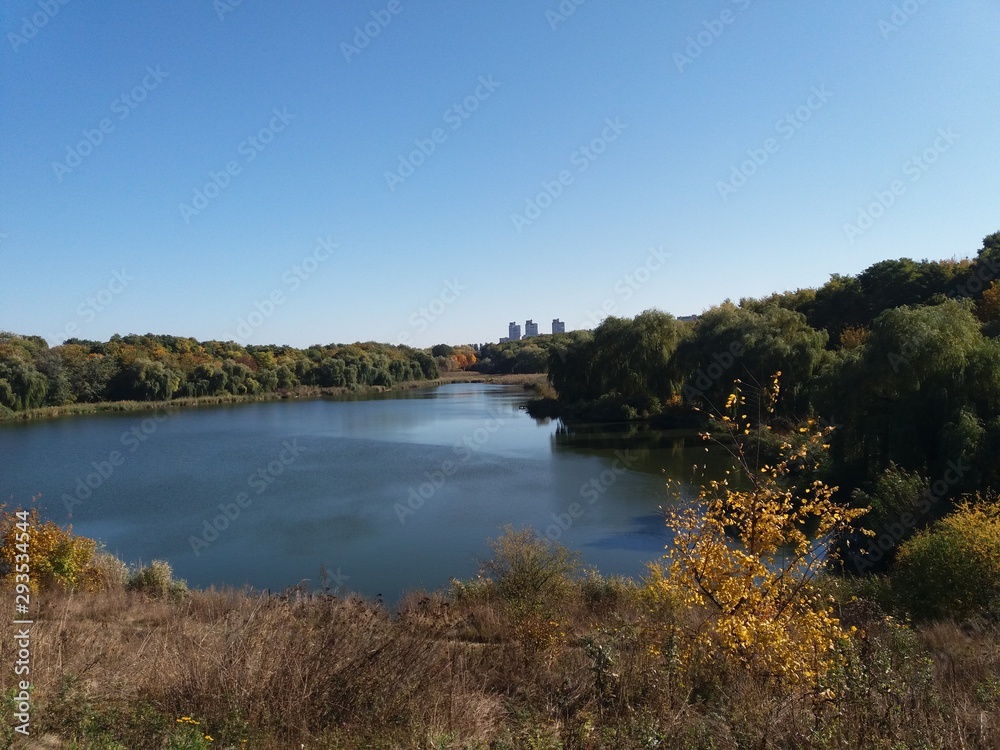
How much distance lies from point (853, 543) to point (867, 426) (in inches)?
131

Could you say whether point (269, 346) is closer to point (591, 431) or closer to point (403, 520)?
point (591, 431)

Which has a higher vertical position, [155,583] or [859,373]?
[859,373]

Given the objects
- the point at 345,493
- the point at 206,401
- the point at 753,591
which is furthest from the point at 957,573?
the point at 206,401

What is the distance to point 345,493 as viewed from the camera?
61.6 ft

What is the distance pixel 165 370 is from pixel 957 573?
51702mm

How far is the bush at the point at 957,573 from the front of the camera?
739cm

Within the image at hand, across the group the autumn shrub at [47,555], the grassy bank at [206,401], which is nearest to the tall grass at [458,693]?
the autumn shrub at [47,555]

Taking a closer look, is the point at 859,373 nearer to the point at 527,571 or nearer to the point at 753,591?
the point at 527,571

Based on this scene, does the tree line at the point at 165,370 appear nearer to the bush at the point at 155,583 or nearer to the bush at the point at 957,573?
the bush at the point at 155,583

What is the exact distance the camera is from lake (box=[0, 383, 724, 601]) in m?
12.9

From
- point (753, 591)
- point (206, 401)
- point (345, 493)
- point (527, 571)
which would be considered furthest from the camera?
point (206, 401)

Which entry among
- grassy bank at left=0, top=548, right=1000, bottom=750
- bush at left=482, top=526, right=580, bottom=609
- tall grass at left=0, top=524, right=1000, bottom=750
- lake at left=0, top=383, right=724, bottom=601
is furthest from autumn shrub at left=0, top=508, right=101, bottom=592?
bush at left=482, top=526, right=580, bottom=609

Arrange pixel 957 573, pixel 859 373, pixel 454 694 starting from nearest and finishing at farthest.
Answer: pixel 454 694 → pixel 957 573 → pixel 859 373

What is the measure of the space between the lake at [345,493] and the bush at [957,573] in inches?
195
